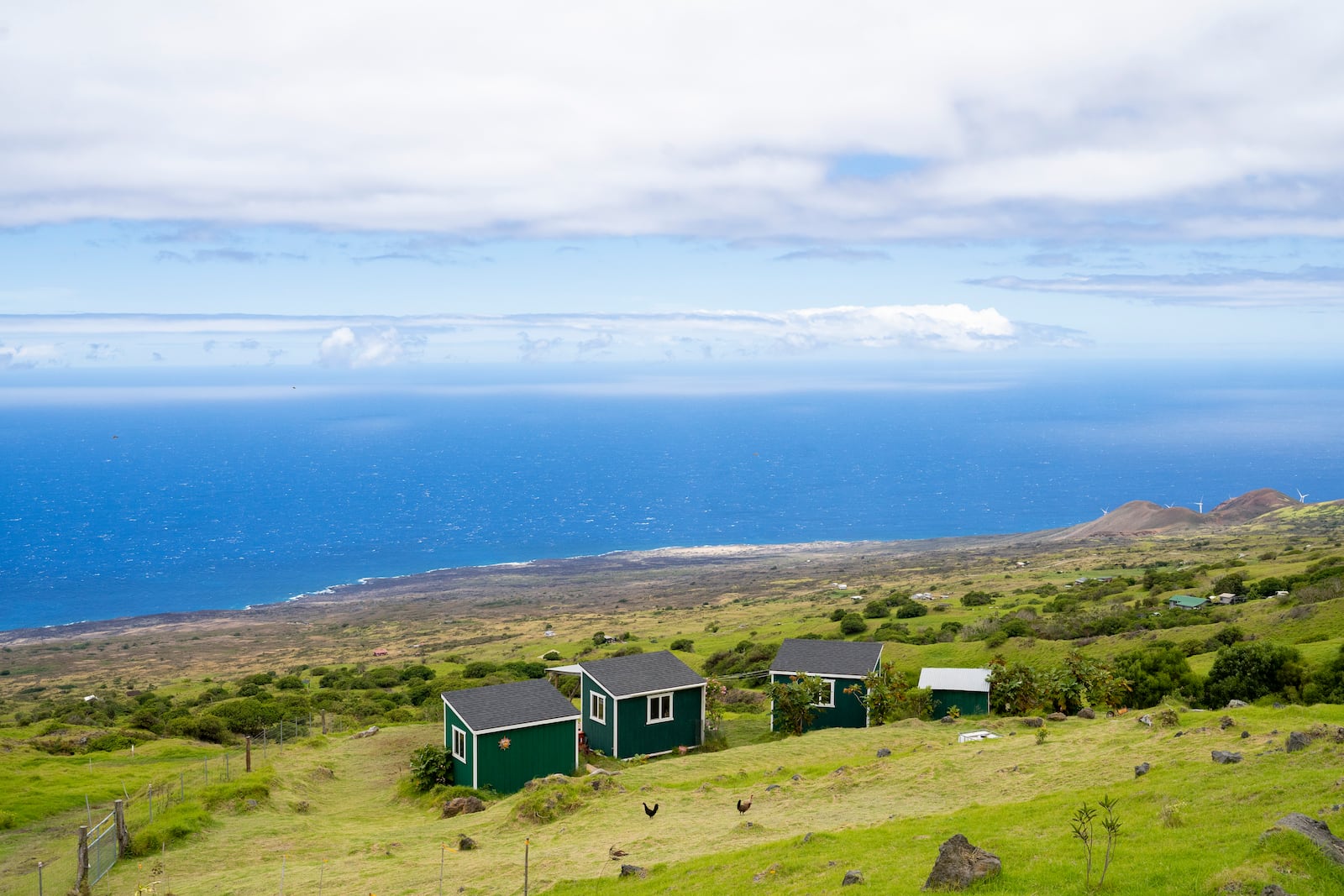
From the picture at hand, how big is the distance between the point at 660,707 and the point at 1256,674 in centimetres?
2223

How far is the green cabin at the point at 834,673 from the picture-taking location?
38219 mm

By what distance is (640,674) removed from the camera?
37344 mm

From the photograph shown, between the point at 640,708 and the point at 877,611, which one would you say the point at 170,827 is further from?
the point at 877,611

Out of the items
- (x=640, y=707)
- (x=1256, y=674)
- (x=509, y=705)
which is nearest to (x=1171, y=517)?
(x=1256, y=674)

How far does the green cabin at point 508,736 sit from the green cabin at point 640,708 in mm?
1953

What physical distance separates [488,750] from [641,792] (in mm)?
6650

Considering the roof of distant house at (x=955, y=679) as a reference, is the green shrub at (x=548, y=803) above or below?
below

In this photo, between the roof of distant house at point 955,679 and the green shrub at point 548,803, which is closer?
the green shrub at point 548,803

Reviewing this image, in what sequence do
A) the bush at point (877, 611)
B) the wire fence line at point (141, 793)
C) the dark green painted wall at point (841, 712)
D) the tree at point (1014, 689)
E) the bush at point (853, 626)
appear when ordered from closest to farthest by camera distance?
the wire fence line at point (141, 793) → the tree at point (1014, 689) → the dark green painted wall at point (841, 712) → the bush at point (853, 626) → the bush at point (877, 611)

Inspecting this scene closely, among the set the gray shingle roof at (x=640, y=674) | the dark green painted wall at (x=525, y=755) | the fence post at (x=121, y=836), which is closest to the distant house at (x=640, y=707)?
the gray shingle roof at (x=640, y=674)

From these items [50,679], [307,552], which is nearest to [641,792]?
[50,679]

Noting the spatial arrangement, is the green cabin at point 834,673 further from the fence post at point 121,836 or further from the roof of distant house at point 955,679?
the fence post at point 121,836

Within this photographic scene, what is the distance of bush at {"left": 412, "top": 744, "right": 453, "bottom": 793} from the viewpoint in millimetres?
32781

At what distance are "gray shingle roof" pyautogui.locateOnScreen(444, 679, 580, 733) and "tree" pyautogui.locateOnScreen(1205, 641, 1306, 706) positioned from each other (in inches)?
952
